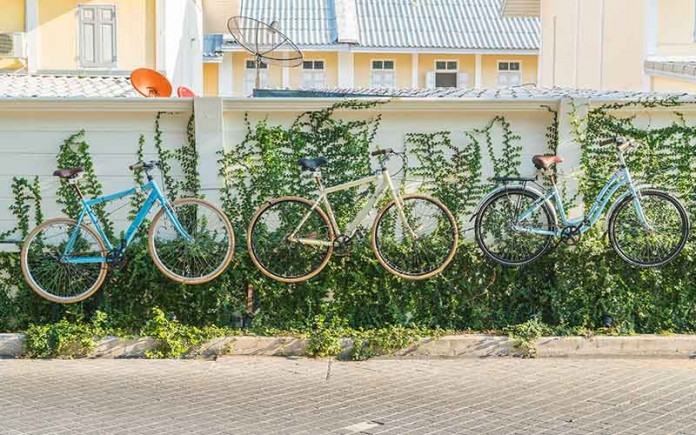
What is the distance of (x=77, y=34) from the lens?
79.4 feet

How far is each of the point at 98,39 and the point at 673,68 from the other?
1183 cm

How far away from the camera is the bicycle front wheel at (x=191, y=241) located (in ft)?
32.2

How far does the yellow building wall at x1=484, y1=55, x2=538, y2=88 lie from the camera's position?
1689 inches

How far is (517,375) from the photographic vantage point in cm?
913

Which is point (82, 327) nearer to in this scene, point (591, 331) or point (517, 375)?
point (517, 375)

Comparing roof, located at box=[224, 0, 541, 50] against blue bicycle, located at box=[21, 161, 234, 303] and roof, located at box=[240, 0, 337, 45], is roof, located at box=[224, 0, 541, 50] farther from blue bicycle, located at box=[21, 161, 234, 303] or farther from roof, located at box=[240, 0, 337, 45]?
blue bicycle, located at box=[21, 161, 234, 303]

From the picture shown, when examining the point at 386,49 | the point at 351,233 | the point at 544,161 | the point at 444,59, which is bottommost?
the point at 351,233

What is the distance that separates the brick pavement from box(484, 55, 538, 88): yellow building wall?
112 feet

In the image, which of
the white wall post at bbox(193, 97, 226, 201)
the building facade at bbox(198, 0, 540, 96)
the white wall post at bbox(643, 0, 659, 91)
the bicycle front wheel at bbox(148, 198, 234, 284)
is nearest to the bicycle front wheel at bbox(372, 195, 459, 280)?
the bicycle front wheel at bbox(148, 198, 234, 284)

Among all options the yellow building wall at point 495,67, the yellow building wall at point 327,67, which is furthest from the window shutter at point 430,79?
the yellow building wall at point 327,67

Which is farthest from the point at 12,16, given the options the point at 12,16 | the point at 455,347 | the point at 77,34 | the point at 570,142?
the point at 455,347

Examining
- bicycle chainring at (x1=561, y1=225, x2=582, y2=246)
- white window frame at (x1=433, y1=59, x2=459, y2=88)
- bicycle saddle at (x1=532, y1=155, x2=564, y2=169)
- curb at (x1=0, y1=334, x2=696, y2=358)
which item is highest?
white window frame at (x1=433, y1=59, x2=459, y2=88)

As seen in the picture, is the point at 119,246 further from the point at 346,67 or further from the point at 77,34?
the point at 346,67

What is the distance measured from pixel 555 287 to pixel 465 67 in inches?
1315
